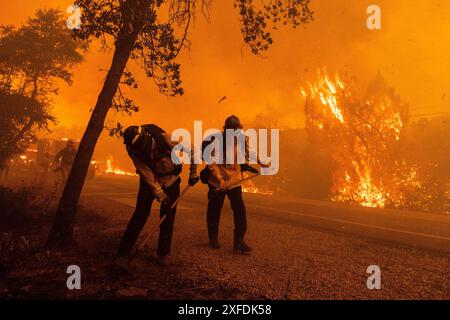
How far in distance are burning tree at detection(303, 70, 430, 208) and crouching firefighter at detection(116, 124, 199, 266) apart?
16.5 metres

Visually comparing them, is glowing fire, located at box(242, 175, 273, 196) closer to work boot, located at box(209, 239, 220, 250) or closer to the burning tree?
the burning tree

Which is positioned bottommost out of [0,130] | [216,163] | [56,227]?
[56,227]

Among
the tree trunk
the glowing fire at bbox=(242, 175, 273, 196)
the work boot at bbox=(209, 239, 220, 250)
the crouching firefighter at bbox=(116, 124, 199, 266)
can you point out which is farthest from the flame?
the crouching firefighter at bbox=(116, 124, 199, 266)

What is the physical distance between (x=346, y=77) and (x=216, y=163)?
1851cm

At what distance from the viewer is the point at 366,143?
19719 mm

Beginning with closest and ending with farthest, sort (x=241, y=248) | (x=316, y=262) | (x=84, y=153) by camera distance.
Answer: (x=316, y=262), (x=241, y=248), (x=84, y=153)

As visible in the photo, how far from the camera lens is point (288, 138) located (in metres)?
27.0

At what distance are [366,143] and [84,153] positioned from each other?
1781cm

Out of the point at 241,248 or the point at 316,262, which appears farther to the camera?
the point at 241,248

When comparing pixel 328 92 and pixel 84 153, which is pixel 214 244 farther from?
pixel 328 92

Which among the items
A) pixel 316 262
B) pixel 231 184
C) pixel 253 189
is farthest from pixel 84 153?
pixel 253 189
